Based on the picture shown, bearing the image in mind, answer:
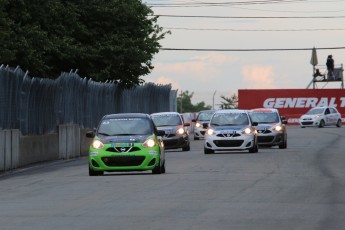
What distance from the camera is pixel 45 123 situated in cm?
3753

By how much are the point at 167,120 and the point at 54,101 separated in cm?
617

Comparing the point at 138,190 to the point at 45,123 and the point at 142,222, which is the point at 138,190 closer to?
the point at 142,222

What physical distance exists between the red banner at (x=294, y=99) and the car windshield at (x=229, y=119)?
5534 cm

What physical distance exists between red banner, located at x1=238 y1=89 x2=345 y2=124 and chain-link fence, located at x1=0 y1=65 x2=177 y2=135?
3714 centimetres

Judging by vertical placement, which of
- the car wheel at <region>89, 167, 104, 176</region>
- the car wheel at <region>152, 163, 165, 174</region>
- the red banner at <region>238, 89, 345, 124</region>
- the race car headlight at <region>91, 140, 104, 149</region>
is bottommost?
the car wheel at <region>89, 167, 104, 176</region>

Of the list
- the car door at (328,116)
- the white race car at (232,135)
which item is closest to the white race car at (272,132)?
the white race car at (232,135)

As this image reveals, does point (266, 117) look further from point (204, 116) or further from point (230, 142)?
point (204, 116)

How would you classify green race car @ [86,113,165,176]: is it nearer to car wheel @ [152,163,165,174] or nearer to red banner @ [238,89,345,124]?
car wheel @ [152,163,165,174]

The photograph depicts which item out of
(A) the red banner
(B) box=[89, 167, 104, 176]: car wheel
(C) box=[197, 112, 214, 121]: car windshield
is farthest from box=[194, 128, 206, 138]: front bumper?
(A) the red banner

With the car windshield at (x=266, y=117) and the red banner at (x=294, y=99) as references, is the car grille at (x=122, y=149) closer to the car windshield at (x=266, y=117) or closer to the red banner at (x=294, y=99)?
the car windshield at (x=266, y=117)

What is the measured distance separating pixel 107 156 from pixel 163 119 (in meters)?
18.5

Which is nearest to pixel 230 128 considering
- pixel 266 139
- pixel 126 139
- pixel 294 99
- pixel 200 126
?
pixel 266 139

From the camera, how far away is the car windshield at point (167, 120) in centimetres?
4409

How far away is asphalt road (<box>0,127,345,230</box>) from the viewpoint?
1459 centimetres
